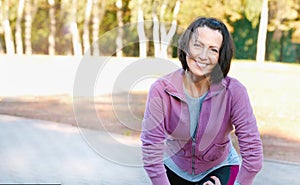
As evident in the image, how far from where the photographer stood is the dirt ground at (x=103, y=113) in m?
2.11

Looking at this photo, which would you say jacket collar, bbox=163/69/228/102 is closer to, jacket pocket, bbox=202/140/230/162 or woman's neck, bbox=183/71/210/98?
woman's neck, bbox=183/71/210/98

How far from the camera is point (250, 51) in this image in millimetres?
28422

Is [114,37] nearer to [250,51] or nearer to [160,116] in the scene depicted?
[160,116]

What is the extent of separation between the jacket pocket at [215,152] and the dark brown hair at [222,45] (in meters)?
0.25

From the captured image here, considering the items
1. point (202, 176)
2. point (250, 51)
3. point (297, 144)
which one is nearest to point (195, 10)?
point (250, 51)

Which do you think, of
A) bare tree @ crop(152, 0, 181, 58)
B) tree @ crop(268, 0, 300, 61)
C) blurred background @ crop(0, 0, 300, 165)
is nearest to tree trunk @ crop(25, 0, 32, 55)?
blurred background @ crop(0, 0, 300, 165)

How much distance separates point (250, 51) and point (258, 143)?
27006 mm

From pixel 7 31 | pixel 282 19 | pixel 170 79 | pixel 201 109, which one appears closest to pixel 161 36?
pixel 170 79

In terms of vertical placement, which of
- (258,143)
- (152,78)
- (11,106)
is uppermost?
(152,78)

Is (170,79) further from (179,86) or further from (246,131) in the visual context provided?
(246,131)

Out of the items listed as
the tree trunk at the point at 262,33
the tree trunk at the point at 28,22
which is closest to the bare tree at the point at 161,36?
the tree trunk at the point at 262,33

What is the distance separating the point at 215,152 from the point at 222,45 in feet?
1.33

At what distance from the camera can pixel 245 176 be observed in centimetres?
191

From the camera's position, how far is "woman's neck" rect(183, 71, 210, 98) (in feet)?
6.43
